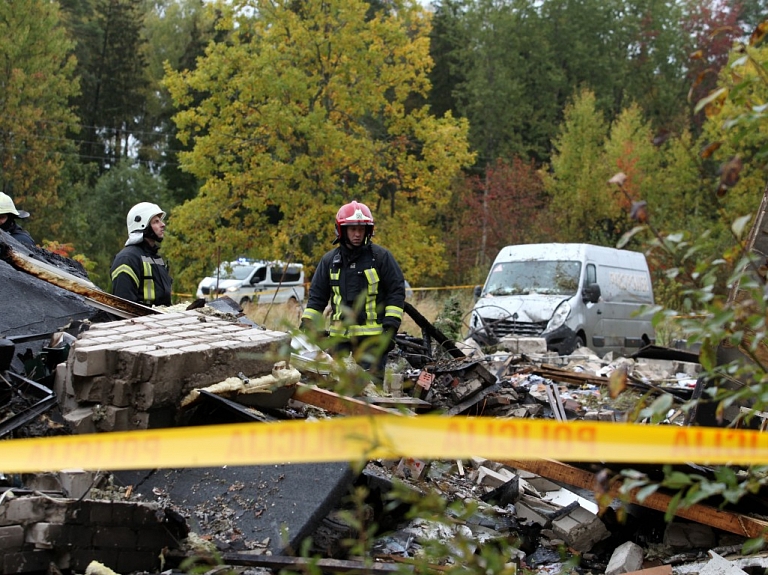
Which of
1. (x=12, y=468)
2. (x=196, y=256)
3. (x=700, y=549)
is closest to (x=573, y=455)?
(x=12, y=468)

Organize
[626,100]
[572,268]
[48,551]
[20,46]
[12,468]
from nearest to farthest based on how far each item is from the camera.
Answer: [12,468], [48,551], [572,268], [20,46], [626,100]

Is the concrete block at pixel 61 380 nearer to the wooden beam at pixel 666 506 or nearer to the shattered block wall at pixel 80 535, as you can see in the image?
the shattered block wall at pixel 80 535

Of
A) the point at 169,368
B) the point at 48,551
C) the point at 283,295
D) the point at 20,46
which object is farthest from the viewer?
the point at 20,46

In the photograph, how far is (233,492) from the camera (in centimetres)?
434

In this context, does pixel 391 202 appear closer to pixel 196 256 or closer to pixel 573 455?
pixel 196 256

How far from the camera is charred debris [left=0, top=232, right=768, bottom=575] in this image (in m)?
3.67

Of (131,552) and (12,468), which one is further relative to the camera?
(131,552)

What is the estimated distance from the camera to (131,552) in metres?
3.69

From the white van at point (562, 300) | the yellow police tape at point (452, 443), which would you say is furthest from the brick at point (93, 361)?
the white van at point (562, 300)

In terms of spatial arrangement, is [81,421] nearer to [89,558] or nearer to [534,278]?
[89,558]

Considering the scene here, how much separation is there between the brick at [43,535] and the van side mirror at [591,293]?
450 inches

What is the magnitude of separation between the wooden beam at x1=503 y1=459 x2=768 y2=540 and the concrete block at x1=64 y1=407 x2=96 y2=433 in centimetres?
244

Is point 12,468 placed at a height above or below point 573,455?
below

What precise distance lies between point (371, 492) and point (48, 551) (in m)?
1.80
